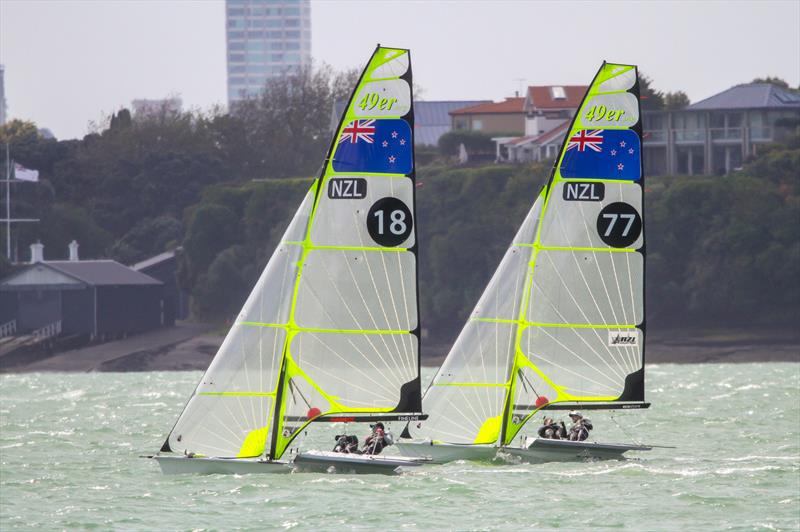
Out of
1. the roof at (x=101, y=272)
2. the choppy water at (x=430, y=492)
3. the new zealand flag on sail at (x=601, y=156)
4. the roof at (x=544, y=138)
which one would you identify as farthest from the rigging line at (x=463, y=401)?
the roof at (x=544, y=138)

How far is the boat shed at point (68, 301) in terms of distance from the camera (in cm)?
11512

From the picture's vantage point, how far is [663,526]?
3291cm

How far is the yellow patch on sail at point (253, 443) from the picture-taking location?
3622cm

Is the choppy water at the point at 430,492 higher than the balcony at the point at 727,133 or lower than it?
lower

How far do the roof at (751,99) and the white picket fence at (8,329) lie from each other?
47.4 m

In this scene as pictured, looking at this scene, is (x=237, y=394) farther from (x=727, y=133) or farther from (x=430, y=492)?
(x=727, y=133)

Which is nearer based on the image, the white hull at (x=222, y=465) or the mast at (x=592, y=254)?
the white hull at (x=222, y=465)

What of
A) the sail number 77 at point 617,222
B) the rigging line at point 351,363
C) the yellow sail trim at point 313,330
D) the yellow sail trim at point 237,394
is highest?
the sail number 77 at point 617,222

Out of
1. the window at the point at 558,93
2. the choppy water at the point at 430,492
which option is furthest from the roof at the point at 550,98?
the choppy water at the point at 430,492

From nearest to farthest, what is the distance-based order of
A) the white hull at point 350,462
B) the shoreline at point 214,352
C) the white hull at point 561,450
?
the white hull at point 350,462 < the white hull at point 561,450 < the shoreline at point 214,352

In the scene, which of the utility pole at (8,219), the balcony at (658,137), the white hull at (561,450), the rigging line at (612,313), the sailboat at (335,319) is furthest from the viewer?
the balcony at (658,137)

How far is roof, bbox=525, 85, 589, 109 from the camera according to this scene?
500ft

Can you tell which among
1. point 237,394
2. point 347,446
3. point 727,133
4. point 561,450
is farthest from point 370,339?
point 727,133

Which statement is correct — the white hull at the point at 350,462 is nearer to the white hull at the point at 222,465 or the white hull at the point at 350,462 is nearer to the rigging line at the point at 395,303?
the white hull at the point at 222,465
